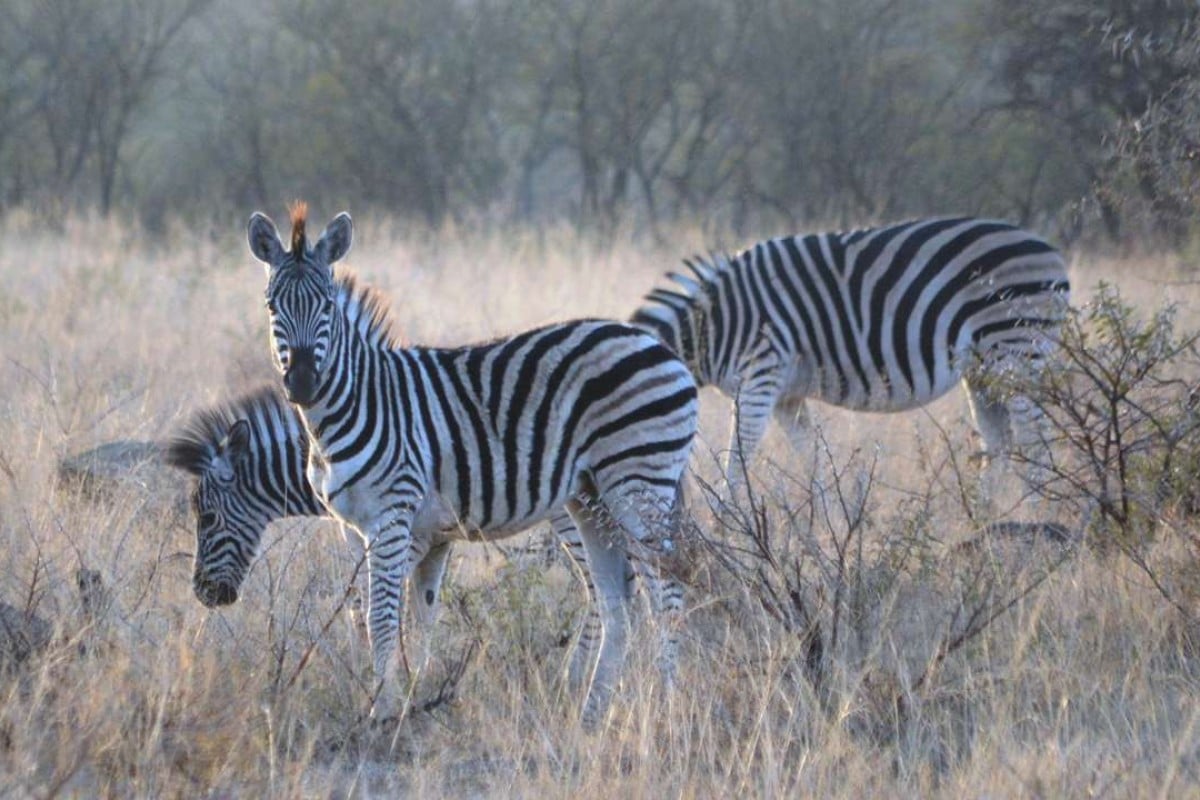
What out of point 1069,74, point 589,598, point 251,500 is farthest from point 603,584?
point 1069,74

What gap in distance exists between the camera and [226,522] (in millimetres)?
5359

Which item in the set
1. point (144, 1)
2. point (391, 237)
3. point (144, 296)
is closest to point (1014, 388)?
point (144, 296)

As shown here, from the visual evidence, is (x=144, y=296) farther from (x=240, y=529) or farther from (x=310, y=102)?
(x=310, y=102)

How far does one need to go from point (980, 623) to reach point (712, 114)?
16.1 metres

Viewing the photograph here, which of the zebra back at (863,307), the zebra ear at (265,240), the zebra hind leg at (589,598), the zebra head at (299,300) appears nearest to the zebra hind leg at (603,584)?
the zebra hind leg at (589,598)

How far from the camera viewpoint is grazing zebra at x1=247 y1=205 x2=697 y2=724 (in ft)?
15.6

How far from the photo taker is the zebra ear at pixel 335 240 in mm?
4820

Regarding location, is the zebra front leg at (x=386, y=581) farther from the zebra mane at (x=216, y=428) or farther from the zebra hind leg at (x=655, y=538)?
the zebra mane at (x=216, y=428)

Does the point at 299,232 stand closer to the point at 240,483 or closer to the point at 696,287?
the point at 240,483

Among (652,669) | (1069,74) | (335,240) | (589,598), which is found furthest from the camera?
(1069,74)

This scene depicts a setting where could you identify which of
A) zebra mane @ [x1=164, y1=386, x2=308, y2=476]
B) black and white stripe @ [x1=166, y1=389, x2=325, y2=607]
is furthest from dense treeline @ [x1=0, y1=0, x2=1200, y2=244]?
black and white stripe @ [x1=166, y1=389, x2=325, y2=607]

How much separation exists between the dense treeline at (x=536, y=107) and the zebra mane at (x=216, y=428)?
1178 cm

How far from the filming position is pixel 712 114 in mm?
20266

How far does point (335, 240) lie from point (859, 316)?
3.64 metres
